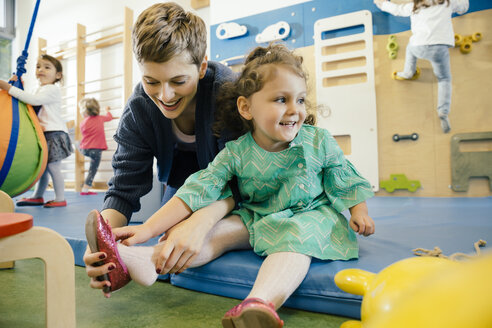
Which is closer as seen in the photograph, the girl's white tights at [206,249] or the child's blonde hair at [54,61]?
the girl's white tights at [206,249]

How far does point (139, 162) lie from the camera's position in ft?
3.17

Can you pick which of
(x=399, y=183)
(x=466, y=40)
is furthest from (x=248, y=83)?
(x=466, y=40)

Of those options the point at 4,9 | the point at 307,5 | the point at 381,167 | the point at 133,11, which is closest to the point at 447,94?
the point at 381,167

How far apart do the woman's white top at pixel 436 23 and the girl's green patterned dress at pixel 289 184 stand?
59.4 inches

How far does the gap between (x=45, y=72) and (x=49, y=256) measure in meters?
1.95

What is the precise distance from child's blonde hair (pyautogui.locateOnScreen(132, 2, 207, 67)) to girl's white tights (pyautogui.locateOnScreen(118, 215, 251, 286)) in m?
0.41

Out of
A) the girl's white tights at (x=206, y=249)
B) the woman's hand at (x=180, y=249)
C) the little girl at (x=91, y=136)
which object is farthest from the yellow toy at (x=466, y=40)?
the little girl at (x=91, y=136)

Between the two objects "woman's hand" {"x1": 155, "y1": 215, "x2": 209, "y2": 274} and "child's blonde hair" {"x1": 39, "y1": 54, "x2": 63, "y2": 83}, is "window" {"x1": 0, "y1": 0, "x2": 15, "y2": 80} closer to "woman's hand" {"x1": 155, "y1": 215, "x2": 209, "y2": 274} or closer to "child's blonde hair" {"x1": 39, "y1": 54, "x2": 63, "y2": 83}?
"child's blonde hair" {"x1": 39, "y1": 54, "x2": 63, "y2": 83}

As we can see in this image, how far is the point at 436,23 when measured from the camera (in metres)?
1.89

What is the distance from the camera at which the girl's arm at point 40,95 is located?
5.36ft

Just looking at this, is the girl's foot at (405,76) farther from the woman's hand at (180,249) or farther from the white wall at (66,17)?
the woman's hand at (180,249)

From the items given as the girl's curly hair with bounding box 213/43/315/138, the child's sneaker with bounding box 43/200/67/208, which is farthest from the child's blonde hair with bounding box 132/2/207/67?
the child's sneaker with bounding box 43/200/67/208

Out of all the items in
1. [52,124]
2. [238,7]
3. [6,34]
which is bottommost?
[52,124]

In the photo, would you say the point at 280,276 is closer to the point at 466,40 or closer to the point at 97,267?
the point at 97,267
